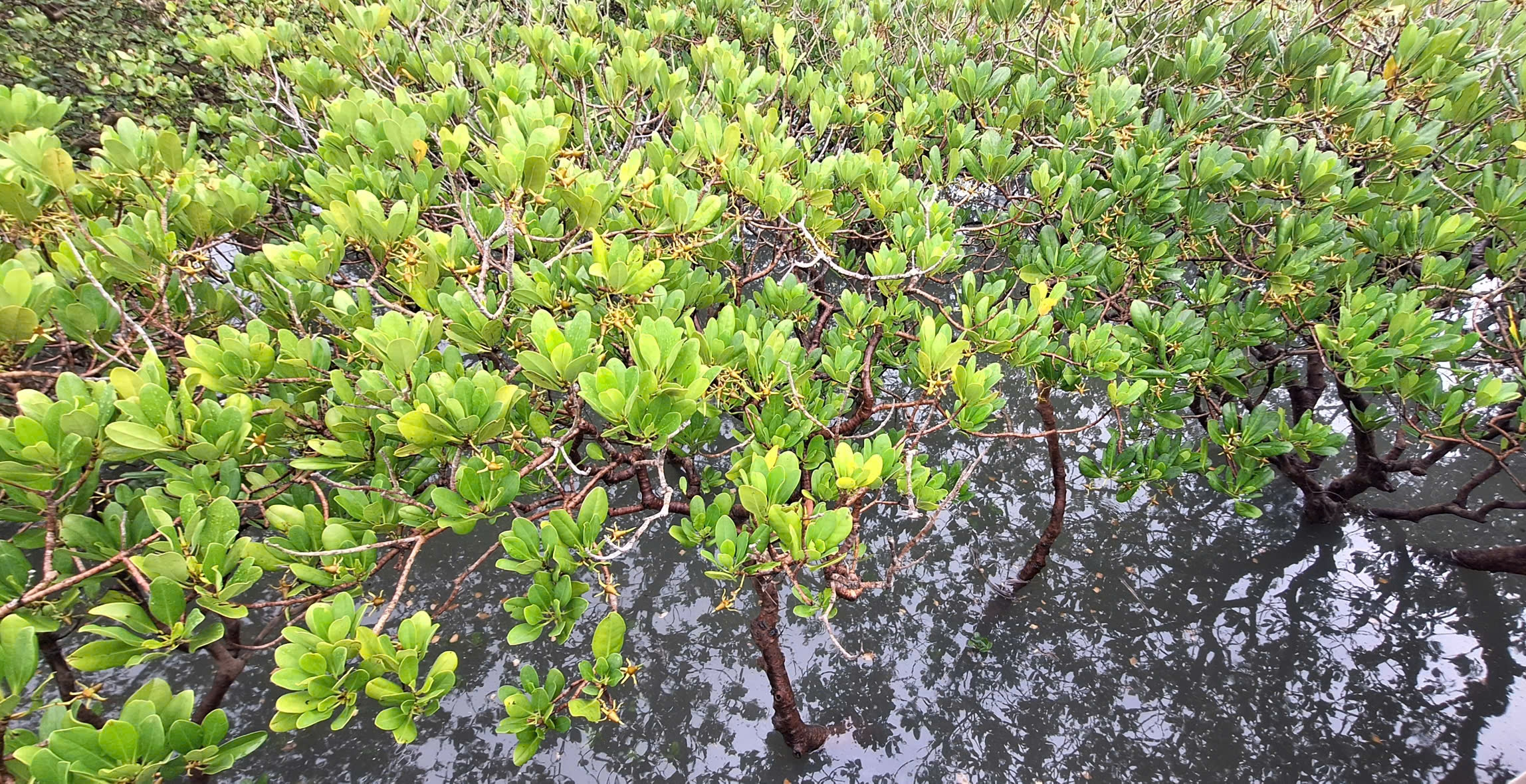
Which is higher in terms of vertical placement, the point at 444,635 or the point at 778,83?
the point at 778,83

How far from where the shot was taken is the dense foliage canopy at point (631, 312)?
4.39ft

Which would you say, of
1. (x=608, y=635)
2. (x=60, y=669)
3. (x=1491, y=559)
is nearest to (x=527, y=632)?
(x=608, y=635)

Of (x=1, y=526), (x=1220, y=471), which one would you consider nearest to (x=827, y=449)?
(x=1220, y=471)

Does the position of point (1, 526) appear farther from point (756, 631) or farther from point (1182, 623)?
point (1182, 623)

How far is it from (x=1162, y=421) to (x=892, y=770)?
1.79m

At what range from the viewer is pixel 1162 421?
8.00 ft

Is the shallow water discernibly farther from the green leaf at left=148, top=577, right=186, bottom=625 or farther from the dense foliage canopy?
the green leaf at left=148, top=577, right=186, bottom=625

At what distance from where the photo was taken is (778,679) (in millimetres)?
2482

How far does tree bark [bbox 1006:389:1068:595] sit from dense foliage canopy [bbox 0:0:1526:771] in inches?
2.2

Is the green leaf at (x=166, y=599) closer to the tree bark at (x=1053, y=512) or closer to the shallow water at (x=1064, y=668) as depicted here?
the shallow water at (x=1064, y=668)

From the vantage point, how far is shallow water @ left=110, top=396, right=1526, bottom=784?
107 inches

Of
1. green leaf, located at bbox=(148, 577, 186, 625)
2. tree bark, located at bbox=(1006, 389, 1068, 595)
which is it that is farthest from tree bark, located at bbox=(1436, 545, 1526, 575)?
green leaf, located at bbox=(148, 577, 186, 625)

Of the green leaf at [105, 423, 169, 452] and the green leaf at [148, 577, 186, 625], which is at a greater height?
the green leaf at [105, 423, 169, 452]

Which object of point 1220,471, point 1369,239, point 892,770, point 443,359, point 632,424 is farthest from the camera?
point 1220,471
